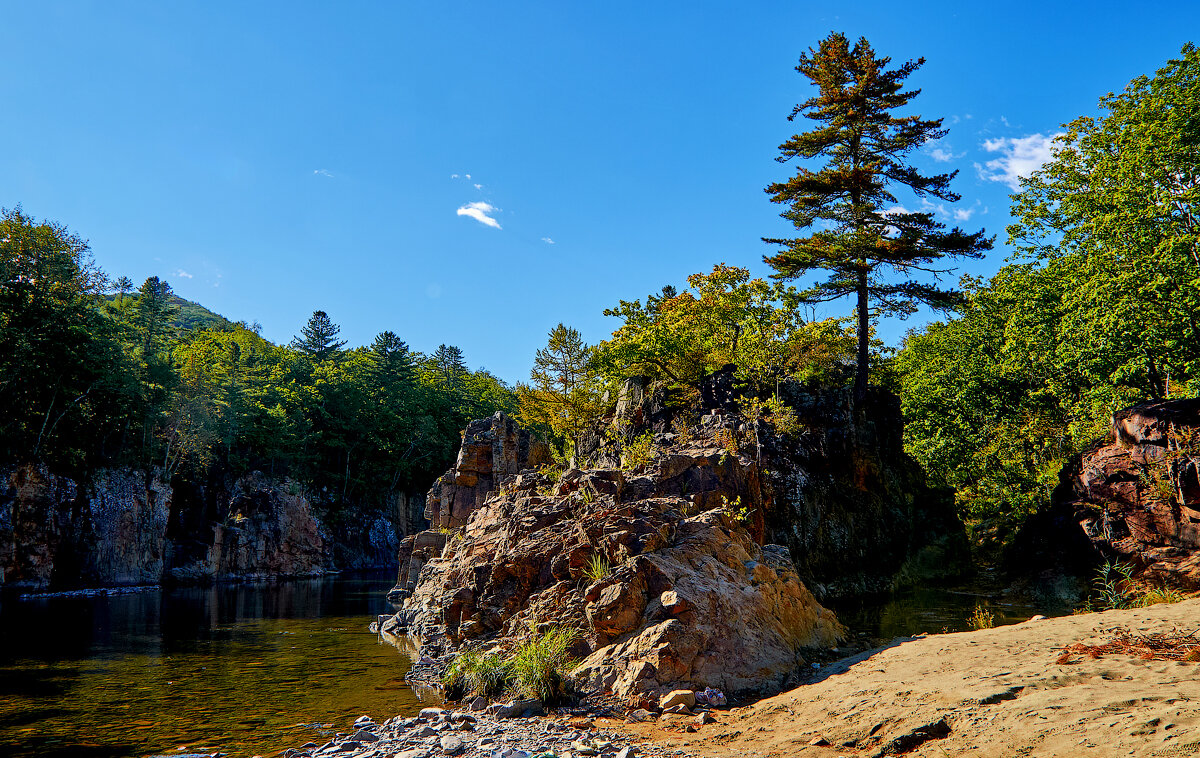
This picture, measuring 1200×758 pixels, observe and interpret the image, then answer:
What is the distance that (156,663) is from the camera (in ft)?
47.4

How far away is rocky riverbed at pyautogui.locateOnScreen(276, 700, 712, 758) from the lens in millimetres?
7285

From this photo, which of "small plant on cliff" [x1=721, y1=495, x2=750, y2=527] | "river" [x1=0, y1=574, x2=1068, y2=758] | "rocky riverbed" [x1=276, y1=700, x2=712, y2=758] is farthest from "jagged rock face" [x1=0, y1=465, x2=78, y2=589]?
"small plant on cliff" [x1=721, y1=495, x2=750, y2=527]

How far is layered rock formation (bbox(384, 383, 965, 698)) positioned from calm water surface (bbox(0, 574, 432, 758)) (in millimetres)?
2190

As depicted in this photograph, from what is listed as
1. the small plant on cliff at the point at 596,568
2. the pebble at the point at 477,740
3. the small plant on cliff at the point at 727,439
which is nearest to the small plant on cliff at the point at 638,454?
the small plant on cliff at the point at 727,439

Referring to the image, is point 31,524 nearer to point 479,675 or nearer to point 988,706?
point 479,675

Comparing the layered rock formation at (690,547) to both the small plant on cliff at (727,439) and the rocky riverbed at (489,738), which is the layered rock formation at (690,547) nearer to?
the small plant on cliff at (727,439)

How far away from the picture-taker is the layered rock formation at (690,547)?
10289 millimetres

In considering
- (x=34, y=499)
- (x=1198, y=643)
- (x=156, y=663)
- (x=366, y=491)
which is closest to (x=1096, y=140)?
(x=1198, y=643)

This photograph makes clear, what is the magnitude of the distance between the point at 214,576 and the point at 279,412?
13.2 meters

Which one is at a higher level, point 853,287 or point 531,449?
point 853,287

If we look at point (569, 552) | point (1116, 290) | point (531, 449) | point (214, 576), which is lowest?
point (214, 576)

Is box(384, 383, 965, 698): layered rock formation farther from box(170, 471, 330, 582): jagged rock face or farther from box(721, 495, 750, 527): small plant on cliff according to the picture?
box(170, 471, 330, 582): jagged rock face

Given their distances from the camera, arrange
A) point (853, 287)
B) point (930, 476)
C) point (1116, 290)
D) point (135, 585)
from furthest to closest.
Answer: point (135, 585)
point (930, 476)
point (853, 287)
point (1116, 290)

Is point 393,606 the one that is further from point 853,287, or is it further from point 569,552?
point 853,287
